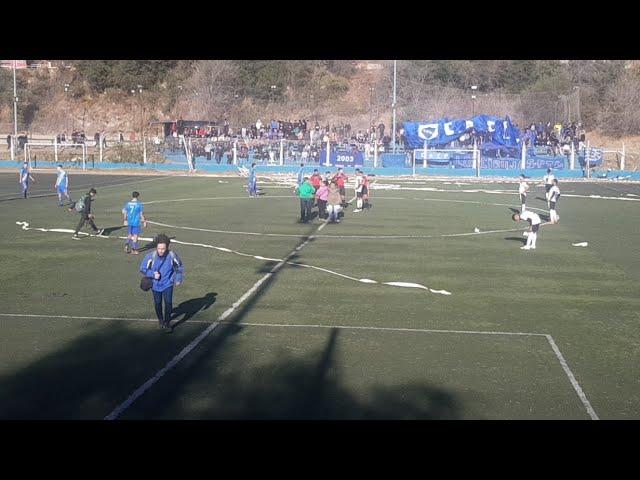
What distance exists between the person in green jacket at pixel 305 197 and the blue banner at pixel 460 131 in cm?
3664

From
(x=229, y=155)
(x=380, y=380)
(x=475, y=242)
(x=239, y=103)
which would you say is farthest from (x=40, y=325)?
(x=239, y=103)

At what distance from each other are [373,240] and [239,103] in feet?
241

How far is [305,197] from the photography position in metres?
29.5

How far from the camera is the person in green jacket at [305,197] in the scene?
29406 millimetres

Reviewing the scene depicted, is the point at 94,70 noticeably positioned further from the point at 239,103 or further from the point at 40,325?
the point at 40,325

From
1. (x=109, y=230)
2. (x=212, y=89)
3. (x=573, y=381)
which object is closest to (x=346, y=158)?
(x=212, y=89)

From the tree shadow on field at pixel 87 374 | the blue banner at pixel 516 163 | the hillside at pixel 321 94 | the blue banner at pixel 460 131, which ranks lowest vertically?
the tree shadow on field at pixel 87 374

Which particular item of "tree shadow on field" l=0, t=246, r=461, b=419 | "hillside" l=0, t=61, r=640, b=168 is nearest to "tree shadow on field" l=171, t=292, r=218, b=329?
"tree shadow on field" l=0, t=246, r=461, b=419

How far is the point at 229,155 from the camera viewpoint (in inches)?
2596

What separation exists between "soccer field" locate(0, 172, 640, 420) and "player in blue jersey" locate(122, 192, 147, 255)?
1.38 ft

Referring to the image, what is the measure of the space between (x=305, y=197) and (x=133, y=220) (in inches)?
354

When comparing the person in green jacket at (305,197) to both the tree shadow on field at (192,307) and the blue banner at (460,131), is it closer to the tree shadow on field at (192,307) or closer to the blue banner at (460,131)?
the tree shadow on field at (192,307)

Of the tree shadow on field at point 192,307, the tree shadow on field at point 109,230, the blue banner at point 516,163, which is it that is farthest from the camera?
the blue banner at point 516,163

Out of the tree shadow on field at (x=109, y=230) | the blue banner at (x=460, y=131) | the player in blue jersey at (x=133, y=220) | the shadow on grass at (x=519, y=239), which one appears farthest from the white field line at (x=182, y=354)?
the blue banner at (x=460, y=131)
